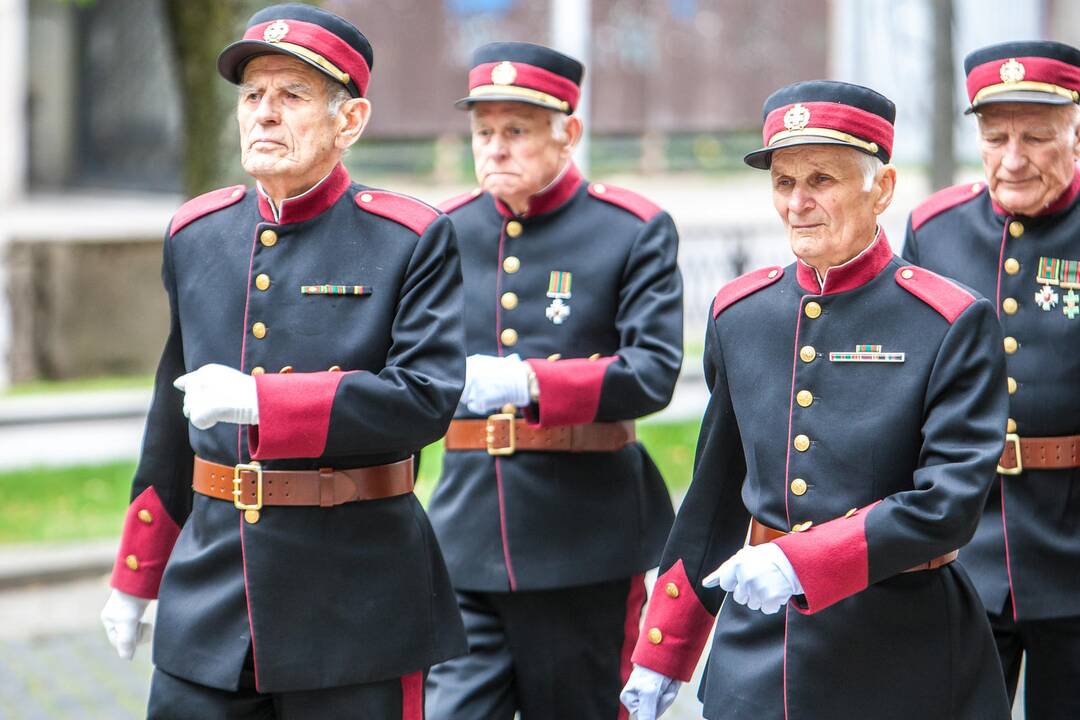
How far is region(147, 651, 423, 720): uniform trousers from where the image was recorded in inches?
132

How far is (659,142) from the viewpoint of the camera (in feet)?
70.8

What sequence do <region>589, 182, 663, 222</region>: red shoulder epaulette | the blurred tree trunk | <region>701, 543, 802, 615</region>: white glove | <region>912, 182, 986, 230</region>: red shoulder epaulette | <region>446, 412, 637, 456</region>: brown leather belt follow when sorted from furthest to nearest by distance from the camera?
the blurred tree trunk, <region>589, 182, 663, 222</region>: red shoulder epaulette, <region>446, 412, 637, 456</region>: brown leather belt, <region>912, 182, 986, 230</region>: red shoulder epaulette, <region>701, 543, 802, 615</region>: white glove

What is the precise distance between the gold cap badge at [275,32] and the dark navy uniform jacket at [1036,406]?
1.79 m

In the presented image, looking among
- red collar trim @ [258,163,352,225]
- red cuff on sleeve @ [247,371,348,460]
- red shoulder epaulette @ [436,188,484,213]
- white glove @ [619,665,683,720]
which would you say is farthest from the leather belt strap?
red shoulder epaulette @ [436,188,484,213]

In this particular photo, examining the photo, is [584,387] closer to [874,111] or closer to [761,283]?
[761,283]

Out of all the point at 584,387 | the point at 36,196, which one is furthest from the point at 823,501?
the point at 36,196

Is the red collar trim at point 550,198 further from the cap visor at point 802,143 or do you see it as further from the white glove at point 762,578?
the white glove at point 762,578

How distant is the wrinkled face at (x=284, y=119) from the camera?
3.38 metres

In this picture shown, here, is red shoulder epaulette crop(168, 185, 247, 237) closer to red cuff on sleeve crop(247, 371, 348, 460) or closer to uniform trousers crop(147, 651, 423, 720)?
red cuff on sleeve crop(247, 371, 348, 460)

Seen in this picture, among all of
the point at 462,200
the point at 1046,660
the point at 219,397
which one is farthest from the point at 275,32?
the point at 1046,660

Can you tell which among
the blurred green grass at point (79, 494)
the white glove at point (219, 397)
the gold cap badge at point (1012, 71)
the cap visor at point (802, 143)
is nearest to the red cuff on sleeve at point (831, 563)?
the cap visor at point (802, 143)

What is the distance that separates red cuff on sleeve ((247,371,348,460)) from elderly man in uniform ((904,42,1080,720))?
1.68m

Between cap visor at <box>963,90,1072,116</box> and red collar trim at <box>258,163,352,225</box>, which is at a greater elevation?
cap visor at <box>963,90,1072,116</box>

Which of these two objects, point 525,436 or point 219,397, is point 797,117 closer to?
point 219,397
